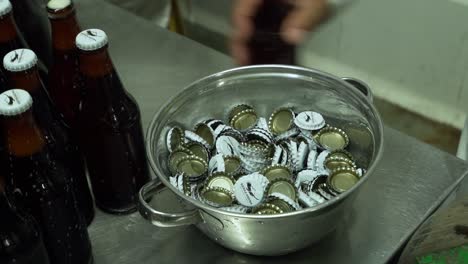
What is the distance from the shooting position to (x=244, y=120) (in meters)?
0.84

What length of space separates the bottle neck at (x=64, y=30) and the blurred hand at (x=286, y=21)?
27 centimetres

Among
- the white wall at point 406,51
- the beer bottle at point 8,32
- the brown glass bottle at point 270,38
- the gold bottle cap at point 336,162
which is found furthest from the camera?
the white wall at point 406,51

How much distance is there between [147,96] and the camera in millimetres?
953

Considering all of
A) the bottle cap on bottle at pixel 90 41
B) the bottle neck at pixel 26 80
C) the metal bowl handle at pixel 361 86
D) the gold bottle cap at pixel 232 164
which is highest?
the bottle cap on bottle at pixel 90 41

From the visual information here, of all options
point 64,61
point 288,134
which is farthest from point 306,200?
point 64,61

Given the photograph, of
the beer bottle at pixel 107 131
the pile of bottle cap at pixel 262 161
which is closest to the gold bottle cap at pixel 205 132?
the pile of bottle cap at pixel 262 161

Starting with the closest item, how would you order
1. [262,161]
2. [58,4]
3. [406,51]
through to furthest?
[58,4]
[262,161]
[406,51]

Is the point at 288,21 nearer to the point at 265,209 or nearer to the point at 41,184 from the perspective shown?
the point at 265,209

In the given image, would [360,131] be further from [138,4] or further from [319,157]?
[138,4]

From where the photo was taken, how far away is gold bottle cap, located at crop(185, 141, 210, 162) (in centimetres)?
79

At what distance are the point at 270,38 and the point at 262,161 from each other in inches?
8.1

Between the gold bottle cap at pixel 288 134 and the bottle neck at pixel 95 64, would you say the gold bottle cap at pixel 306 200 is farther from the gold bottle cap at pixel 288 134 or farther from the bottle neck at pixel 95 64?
the bottle neck at pixel 95 64

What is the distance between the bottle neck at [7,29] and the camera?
0.67m

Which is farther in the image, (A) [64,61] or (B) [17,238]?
(A) [64,61]
